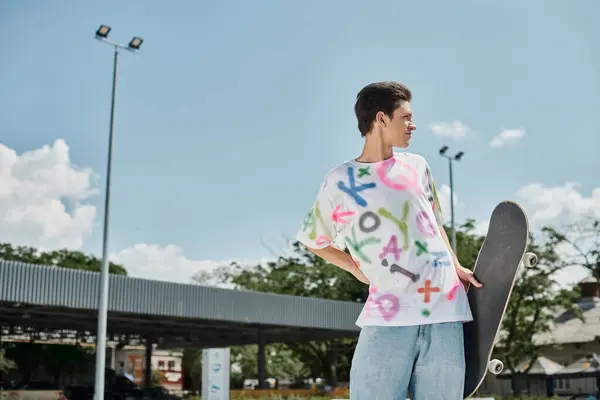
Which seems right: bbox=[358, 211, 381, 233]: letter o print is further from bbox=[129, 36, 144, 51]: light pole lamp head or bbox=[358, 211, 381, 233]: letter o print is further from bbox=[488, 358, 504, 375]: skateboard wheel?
bbox=[129, 36, 144, 51]: light pole lamp head

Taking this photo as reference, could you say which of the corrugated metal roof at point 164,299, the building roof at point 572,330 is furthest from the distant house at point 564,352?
the corrugated metal roof at point 164,299

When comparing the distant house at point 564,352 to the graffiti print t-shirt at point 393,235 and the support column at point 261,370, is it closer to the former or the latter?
the support column at point 261,370

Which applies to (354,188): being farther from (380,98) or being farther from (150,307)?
(150,307)

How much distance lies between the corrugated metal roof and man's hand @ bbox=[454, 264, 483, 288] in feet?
73.0

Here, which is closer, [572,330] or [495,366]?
[495,366]

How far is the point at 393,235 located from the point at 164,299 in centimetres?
2540

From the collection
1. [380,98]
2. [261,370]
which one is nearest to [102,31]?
[261,370]

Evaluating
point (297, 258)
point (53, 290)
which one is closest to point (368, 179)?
point (53, 290)

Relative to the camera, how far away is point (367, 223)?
9.85 feet

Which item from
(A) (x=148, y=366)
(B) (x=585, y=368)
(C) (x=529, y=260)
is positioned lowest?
(A) (x=148, y=366)

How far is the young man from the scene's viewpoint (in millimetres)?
2801

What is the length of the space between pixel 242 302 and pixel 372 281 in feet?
89.8

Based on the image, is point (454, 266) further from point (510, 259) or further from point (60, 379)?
point (60, 379)

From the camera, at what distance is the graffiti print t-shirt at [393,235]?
9.32 ft
